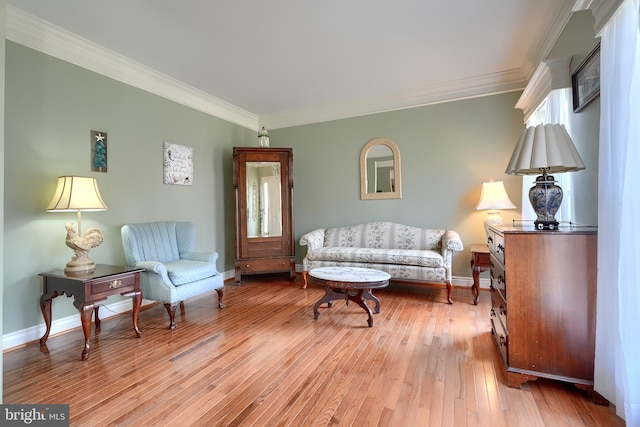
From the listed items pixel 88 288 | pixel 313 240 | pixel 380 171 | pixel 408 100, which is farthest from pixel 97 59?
pixel 408 100

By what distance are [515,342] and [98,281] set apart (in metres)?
2.92

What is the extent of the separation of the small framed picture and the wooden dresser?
92 centimetres

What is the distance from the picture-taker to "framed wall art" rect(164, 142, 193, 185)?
3658mm

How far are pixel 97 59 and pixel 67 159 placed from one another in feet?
3.55

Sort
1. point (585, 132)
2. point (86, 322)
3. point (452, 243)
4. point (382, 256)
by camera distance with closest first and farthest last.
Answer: point (585, 132) < point (86, 322) < point (452, 243) < point (382, 256)

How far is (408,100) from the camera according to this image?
427cm

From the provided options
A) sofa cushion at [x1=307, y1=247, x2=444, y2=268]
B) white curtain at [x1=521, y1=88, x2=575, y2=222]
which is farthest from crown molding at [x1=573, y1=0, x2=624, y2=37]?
sofa cushion at [x1=307, y1=247, x2=444, y2=268]

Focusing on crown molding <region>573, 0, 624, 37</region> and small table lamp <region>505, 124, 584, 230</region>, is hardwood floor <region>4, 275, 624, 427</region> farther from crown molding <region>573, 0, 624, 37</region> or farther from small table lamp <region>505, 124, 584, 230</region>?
crown molding <region>573, 0, 624, 37</region>

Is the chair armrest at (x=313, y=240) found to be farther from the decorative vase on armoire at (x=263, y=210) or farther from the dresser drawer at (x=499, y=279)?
the dresser drawer at (x=499, y=279)

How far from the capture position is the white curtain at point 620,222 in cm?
134

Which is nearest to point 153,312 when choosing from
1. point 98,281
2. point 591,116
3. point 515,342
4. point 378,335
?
point 98,281

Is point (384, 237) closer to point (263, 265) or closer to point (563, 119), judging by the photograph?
point (263, 265)

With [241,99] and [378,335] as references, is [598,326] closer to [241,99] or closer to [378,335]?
[378,335]

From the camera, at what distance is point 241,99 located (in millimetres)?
4426
